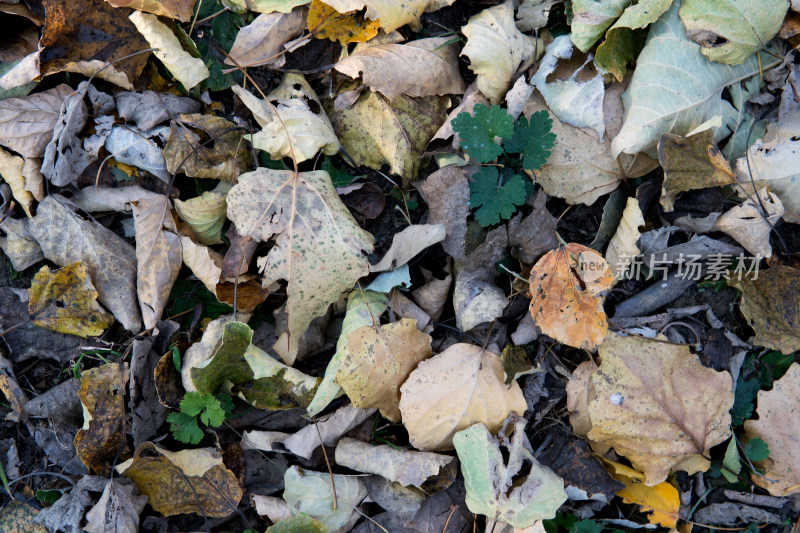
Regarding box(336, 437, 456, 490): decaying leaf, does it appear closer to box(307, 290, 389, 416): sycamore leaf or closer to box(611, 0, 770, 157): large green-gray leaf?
box(307, 290, 389, 416): sycamore leaf

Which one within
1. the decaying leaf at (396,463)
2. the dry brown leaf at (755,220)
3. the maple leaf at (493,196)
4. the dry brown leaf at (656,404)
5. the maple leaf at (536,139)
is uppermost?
the maple leaf at (536,139)

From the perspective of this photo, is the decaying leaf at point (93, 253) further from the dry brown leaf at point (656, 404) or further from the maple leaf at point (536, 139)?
the dry brown leaf at point (656, 404)

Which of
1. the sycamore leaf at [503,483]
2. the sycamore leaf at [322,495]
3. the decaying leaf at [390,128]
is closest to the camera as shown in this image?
the sycamore leaf at [503,483]

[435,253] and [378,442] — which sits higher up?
[435,253]

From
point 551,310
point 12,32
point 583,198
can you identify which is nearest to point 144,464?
point 551,310

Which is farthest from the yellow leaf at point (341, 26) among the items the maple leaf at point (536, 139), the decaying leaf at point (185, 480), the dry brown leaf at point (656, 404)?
the decaying leaf at point (185, 480)

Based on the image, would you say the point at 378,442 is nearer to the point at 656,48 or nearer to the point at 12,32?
the point at 656,48
